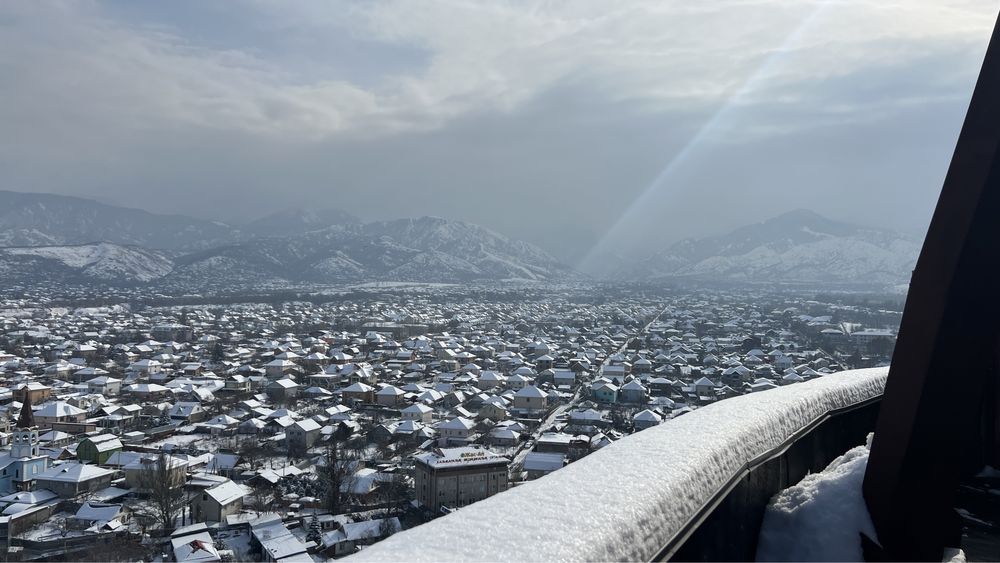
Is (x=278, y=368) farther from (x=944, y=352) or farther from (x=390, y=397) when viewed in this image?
(x=944, y=352)

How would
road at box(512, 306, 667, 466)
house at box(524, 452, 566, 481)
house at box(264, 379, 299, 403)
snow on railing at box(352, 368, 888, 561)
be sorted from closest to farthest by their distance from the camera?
1. snow on railing at box(352, 368, 888, 561)
2. house at box(524, 452, 566, 481)
3. road at box(512, 306, 667, 466)
4. house at box(264, 379, 299, 403)

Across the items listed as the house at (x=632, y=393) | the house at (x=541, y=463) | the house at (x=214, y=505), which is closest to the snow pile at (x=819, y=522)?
the house at (x=214, y=505)

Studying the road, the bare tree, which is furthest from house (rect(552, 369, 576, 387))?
the bare tree

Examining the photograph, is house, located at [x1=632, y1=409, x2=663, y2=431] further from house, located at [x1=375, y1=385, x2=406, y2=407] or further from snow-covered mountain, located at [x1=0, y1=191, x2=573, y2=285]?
snow-covered mountain, located at [x1=0, y1=191, x2=573, y2=285]

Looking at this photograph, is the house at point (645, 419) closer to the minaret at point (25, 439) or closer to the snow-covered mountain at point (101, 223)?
the minaret at point (25, 439)

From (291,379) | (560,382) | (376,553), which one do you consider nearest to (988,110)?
(376,553)

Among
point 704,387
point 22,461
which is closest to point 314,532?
point 22,461
